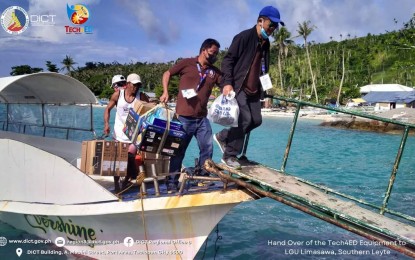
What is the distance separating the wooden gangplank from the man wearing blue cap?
0.29 m

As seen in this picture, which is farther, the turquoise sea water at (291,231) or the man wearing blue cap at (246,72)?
the turquoise sea water at (291,231)

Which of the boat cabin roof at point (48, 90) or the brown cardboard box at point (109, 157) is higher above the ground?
the boat cabin roof at point (48, 90)

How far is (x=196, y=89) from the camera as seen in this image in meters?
5.23

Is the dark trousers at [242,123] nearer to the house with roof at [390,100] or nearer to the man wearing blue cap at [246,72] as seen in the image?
the man wearing blue cap at [246,72]

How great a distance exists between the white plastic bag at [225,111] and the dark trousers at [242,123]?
23 cm

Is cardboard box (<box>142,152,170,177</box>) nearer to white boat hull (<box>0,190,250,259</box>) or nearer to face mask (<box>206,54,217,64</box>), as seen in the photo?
white boat hull (<box>0,190,250,259</box>)

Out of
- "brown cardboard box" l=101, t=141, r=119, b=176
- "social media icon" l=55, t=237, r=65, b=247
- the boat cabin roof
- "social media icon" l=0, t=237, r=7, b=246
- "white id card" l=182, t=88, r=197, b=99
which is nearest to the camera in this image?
"white id card" l=182, t=88, r=197, b=99

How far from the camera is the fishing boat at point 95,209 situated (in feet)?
15.4

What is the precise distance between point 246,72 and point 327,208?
1.82 metres

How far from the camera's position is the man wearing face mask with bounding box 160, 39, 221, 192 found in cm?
520

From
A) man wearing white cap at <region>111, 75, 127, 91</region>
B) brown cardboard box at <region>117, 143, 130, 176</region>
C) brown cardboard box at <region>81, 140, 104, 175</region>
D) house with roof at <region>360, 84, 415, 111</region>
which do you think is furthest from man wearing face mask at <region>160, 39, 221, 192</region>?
house with roof at <region>360, 84, 415, 111</region>

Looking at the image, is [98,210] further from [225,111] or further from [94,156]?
[225,111]

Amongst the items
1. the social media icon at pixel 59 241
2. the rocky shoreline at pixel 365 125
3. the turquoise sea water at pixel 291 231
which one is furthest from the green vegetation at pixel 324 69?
the social media icon at pixel 59 241

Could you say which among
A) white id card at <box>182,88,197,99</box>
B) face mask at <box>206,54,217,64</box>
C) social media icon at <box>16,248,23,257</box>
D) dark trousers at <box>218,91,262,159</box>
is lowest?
social media icon at <box>16,248,23,257</box>
